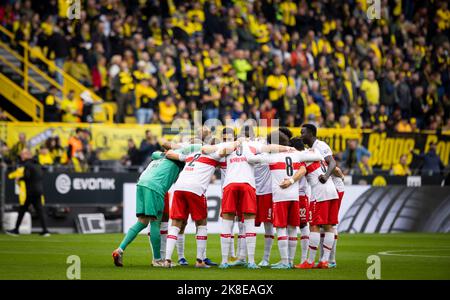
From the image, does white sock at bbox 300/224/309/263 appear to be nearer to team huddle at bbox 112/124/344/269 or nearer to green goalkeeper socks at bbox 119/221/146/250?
team huddle at bbox 112/124/344/269

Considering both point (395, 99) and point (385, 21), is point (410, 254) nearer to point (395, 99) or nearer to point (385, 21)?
point (395, 99)

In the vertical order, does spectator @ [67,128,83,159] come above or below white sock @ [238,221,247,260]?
above

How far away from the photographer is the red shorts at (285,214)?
58.2 ft

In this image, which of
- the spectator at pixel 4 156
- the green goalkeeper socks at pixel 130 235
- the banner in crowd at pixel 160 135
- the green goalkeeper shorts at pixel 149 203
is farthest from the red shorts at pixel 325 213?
the spectator at pixel 4 156

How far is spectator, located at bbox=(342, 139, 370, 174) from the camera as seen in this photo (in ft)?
104

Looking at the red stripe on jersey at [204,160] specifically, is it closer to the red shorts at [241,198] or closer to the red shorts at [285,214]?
the red shorts at [241,198]

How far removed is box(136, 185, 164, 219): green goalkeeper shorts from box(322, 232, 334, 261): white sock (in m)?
2.82

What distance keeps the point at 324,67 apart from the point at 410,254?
51.7ft

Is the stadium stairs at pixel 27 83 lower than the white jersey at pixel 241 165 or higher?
higher

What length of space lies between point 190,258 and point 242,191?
320 cm

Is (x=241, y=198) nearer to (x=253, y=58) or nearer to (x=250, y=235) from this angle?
(x=250, y=235)

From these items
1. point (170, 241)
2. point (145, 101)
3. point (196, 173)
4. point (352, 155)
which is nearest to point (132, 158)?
point (145, 101)

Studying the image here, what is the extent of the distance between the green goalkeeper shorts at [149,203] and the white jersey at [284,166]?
171 cm

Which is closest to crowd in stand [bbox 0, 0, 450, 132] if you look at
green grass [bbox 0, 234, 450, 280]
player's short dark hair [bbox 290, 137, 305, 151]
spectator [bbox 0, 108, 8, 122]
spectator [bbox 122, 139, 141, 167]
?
spectator [bbox 0, 108, 8, 122]
